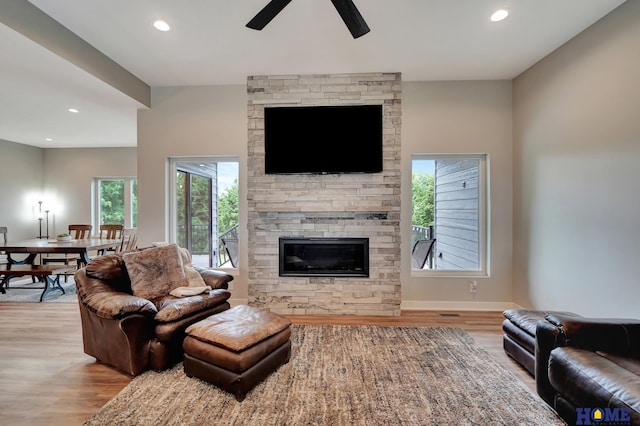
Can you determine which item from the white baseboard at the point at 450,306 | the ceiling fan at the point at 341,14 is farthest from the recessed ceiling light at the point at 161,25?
the white baseboard at the point at 450,306

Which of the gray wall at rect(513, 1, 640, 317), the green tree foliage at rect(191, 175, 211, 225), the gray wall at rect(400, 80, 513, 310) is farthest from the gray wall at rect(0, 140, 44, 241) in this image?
the gray wall at rect(513, 1, 640, 317)

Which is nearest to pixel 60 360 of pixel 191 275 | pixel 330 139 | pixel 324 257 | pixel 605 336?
pixel 191 275

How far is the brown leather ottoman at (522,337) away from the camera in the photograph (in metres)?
2.19

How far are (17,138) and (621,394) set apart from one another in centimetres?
908

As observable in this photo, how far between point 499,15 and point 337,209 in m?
2.46

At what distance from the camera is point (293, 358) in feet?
8.14

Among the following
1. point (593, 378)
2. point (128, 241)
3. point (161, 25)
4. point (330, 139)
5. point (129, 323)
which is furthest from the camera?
point (128, 241)

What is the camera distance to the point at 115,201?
21.9 feet

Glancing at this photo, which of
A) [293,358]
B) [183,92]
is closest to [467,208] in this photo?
[293,358]

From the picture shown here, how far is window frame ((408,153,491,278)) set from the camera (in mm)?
3752

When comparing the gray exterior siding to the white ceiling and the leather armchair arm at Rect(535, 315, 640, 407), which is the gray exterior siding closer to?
the white ceiling

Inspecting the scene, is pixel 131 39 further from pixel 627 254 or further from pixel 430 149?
pixel 627 254

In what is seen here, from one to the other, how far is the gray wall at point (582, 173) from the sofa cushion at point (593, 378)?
1064 millimetres

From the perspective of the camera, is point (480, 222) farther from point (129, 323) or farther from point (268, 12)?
point (129, 323)
